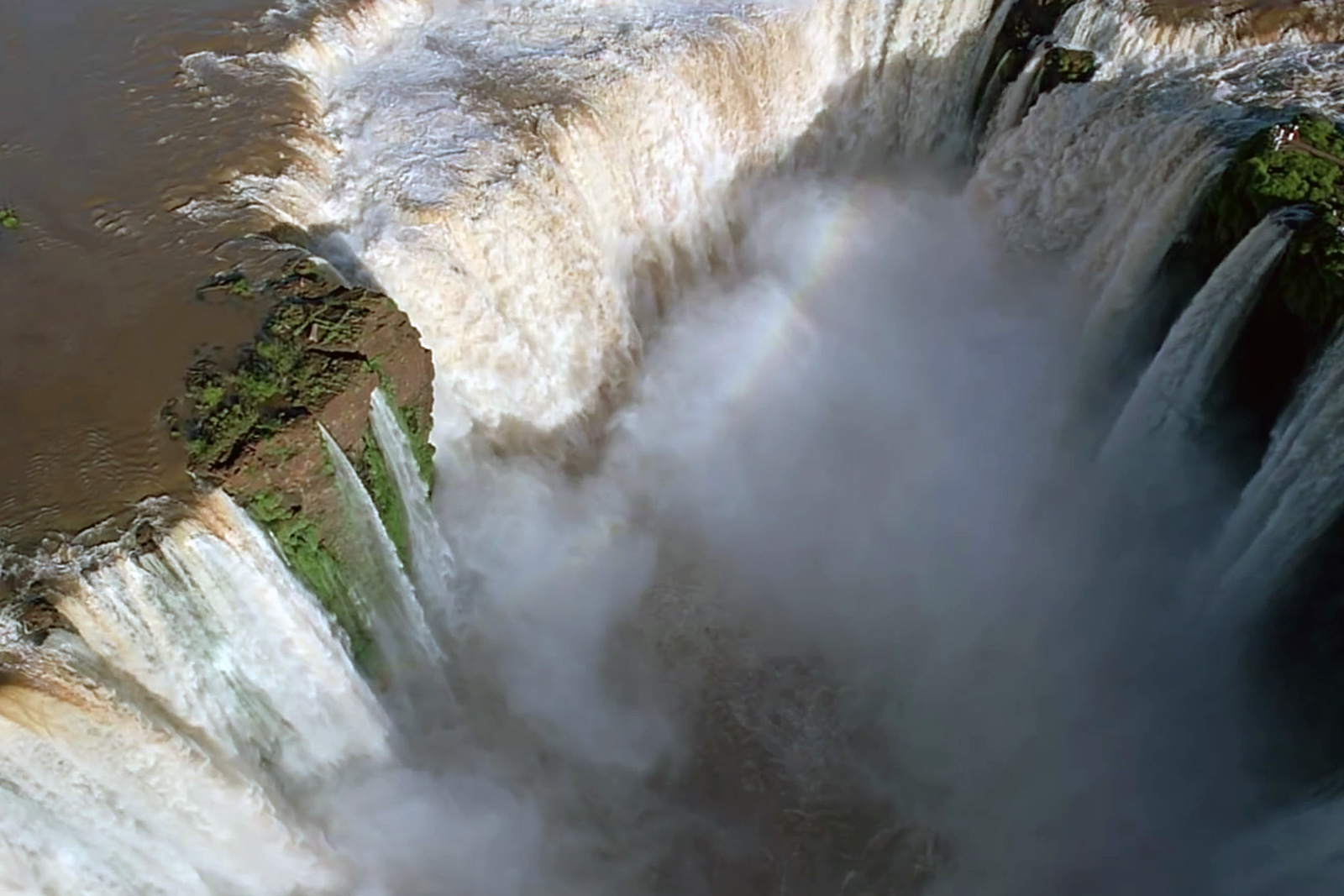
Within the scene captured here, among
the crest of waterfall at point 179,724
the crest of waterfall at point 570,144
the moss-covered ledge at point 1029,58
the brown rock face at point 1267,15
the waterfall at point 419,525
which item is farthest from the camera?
the moss-covered ledge at point 1029,58

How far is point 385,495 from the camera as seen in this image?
32.1ft

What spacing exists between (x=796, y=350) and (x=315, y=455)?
7.57 metres

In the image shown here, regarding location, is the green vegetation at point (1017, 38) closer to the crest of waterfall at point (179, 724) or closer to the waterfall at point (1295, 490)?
the waterfall at point (1295, 490)

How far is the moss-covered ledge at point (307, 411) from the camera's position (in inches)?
330

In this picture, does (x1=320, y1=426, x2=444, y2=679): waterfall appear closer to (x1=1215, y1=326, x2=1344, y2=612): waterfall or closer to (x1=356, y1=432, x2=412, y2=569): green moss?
(x1=356, y1=432, x2=412, y2=569): green moss

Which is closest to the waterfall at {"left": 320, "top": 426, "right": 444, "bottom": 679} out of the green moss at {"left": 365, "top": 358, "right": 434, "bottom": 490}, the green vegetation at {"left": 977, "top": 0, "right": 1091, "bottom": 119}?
the green moss at {"left": 365, "top": 358, "right": 434, "bottom": 490}

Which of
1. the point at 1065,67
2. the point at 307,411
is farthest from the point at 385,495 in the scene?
the point at 1065,67

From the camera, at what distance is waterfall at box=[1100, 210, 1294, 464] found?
9453 mm

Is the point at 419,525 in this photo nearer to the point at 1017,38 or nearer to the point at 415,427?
the point at 415,427

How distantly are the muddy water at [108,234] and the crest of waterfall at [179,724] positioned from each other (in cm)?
85

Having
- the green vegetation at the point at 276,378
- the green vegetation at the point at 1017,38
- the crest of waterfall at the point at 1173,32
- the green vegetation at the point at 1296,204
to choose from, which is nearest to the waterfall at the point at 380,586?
the green vegetation at the point at 276,378

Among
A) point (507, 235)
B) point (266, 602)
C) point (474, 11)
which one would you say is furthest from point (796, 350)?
point (266, 602)

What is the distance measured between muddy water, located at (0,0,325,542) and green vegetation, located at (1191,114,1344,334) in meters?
9.65

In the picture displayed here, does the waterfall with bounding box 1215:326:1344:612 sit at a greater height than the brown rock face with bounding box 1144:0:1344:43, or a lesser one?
lesser
